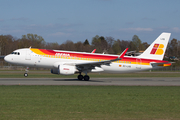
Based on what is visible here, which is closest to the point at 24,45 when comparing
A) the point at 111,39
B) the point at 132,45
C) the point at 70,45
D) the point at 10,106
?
the point at 70,45

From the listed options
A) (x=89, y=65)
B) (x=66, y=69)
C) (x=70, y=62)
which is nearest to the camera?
(x=66, y=69)

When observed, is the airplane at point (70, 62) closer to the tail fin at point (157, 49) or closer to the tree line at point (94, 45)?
the tail fin at point (157, 49)

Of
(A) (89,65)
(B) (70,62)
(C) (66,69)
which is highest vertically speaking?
(B) (70,62)

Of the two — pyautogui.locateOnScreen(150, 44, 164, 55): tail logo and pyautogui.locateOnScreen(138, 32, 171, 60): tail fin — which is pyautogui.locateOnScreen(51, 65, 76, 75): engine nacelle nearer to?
pyautogui.locateOnScreen(138, 32, 171, 60): tail fin

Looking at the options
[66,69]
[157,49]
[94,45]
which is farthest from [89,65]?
[94,45]

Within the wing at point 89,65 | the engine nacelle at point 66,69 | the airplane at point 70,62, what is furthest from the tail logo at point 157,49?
the engine nacelle at point 66,69

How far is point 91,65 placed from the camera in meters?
30.4

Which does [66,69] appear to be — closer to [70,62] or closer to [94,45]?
[70,62]

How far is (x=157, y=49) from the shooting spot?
35031 mm

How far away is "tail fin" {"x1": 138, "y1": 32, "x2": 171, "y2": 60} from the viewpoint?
34812mm

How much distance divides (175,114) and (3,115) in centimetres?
712

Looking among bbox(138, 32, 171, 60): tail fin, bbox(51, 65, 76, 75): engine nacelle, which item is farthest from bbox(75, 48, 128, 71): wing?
bbox(138, 32, 171, 60): tail fin

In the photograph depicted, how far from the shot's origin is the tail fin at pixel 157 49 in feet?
114

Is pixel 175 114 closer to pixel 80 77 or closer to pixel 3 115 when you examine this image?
pixel 3 115
